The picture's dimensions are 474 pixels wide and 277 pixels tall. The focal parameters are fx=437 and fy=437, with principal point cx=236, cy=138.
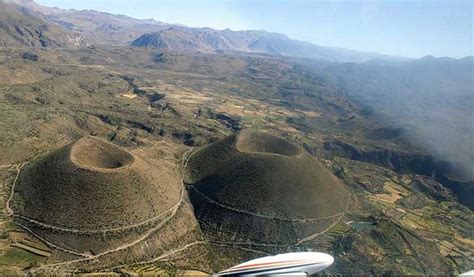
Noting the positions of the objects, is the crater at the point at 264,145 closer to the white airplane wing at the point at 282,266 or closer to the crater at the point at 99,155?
the crater at the point at 99,155

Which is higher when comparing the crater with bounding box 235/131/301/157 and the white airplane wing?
the crater with bounding box 235/131/301/157

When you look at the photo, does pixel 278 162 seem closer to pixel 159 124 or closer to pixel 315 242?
pixel 315 242

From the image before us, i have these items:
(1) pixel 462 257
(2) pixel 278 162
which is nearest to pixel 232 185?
(2) pixel 278 162

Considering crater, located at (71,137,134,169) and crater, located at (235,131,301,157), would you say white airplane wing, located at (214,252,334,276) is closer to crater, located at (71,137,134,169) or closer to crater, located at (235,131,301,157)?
crater, located at (71,137,134,169)

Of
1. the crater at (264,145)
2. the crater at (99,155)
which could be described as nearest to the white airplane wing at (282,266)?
the crater at (99,155)

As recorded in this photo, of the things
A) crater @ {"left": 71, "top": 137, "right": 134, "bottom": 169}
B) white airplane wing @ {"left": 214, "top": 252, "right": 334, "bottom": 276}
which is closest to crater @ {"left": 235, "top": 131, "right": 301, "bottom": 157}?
crater @ {"left": 71, "top": 137, "right": 134, "bottom": 169}

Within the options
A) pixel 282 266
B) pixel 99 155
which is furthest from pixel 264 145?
pixel 282 266

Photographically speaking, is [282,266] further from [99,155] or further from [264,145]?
[264,145]
